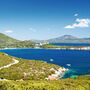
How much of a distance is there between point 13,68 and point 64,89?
235 feet

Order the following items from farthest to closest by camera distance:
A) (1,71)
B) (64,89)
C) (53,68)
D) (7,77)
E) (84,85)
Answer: (53,68) < (1,71) < (7,77) < (84,85) < (64,89)

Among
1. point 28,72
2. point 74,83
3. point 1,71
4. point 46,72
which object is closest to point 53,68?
point 46,72

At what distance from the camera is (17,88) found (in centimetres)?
7769

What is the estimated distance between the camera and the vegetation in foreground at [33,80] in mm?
78562

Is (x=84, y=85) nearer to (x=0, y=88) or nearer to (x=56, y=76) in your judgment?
(x=0, y=88)

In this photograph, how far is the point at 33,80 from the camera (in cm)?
10394

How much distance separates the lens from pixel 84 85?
83.0 m

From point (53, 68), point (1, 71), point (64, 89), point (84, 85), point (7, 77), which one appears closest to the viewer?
point (64, 89)

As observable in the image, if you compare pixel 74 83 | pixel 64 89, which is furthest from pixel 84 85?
pixel 64 89

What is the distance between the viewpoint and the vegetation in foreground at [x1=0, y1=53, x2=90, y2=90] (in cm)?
7856

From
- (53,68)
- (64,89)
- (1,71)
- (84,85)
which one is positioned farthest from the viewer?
(53,68)

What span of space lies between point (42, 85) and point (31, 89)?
4.11 meters

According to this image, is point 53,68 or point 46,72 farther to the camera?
point 53,68

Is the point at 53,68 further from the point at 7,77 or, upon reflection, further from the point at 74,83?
the point at 74,83
